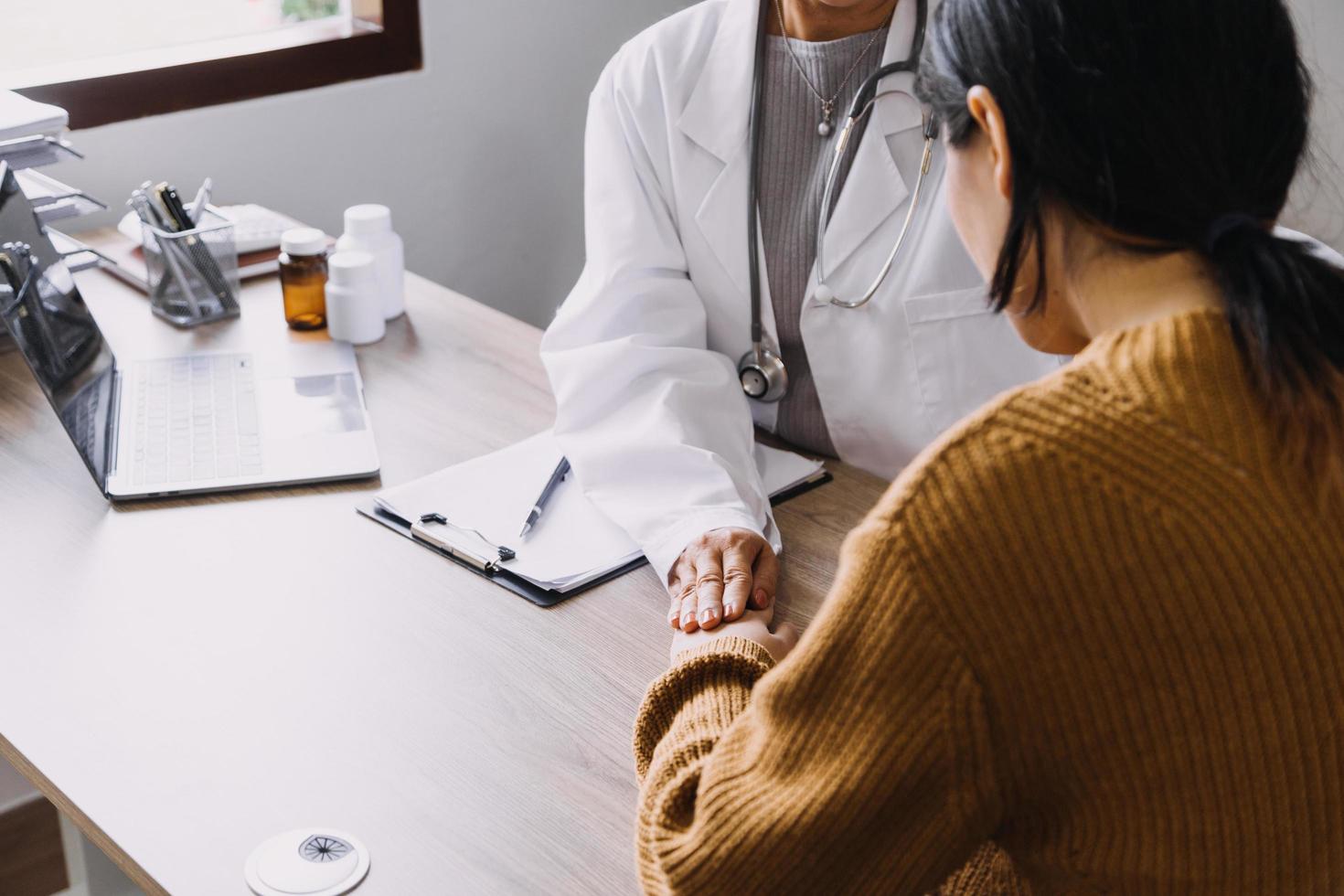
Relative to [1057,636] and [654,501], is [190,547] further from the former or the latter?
[1057,636]

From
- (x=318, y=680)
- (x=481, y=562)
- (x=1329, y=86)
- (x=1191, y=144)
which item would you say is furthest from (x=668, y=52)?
(x=1329, y=86)

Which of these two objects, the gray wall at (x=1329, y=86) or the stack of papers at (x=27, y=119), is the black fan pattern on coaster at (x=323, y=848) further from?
the gray wall at (x=1329, y=86)

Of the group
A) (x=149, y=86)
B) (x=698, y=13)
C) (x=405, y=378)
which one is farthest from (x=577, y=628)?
(x=149, y=86)

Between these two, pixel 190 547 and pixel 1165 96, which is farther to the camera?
pixel 190 547

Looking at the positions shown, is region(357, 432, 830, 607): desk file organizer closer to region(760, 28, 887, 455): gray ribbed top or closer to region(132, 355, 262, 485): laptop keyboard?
region(760, 28, 887, 455): gray ribbed top

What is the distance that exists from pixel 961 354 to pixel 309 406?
0.74m

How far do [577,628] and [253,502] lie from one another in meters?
0.40

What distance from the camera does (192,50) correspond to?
2.15 meters

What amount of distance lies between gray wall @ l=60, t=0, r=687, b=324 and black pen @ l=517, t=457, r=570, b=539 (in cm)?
107

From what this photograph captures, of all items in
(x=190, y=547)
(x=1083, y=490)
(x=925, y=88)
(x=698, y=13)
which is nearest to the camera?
(x=1083, y=490)

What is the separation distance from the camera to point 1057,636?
2.17ft

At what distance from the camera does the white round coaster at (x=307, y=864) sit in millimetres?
881

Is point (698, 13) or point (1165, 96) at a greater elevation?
point (1165, 96)

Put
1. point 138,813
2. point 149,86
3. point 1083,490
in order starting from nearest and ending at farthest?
point 1083,490, point 138,813, point 149,86
